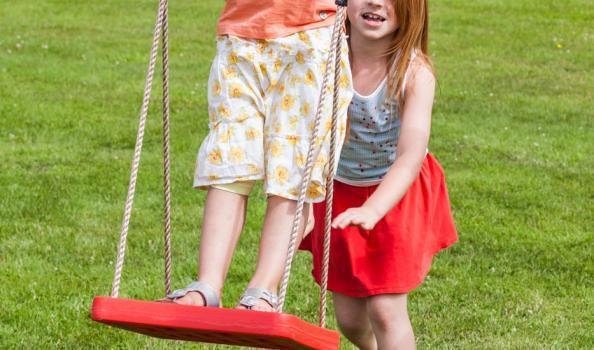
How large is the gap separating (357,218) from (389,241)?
0.83 meters

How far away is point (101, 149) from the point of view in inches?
369

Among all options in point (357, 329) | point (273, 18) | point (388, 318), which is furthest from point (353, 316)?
point (273, 18)

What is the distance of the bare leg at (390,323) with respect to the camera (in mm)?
4617

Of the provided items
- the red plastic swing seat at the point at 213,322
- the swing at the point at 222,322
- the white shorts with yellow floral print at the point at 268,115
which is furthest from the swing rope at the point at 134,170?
the white shorts with yellow floral print at the point at 268,115

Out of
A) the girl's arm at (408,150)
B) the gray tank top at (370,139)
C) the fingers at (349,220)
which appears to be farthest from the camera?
the gray tank top at (370,139)

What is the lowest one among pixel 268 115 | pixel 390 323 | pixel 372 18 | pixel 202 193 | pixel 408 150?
pixel 202 193

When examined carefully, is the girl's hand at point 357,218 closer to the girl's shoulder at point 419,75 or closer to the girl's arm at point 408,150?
the girl's arm at point 408,150

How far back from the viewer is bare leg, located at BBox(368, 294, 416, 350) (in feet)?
15.1

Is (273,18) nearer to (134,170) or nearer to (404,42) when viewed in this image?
(404,42)

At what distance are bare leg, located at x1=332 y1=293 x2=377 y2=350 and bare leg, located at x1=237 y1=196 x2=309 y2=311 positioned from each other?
78 cm

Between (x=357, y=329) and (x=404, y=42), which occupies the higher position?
(x=404, y=42)

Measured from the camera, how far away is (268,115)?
4.16 meters

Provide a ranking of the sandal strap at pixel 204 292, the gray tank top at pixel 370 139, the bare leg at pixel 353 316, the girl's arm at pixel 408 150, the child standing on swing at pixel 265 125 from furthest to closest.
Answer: the bare leg at pixel 353 316
the gray tank top at pixel 370 139
the child standing on swing at pixel 265 125
the girl's arm at pixel 408 150
the sandal strap at pixel 204 292

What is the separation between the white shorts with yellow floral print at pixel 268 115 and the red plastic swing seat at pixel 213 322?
648 millimetres
